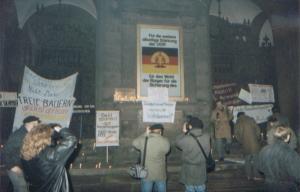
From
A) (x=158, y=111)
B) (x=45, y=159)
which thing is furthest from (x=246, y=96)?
(x=45, y=159)

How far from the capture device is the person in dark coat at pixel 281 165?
5520 millimetres

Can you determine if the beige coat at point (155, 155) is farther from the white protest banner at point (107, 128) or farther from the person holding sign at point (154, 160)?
the white protest banner at point (107, 128)

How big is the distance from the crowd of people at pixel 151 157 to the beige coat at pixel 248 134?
171 centimetres

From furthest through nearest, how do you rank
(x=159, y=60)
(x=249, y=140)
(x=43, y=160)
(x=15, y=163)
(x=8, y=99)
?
(x=159, y=60) < (x=8, y=99) < (x=249, y=140) < (x=15, y=163) < (x=43, y=160)

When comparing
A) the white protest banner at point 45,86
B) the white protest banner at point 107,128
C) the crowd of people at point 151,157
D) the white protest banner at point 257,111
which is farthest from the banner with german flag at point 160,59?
the crowd of people at point 151,157

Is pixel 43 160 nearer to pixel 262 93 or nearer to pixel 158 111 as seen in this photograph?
pixel 158 111

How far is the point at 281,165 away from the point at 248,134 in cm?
518

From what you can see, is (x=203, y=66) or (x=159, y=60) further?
(x=203, y=66)

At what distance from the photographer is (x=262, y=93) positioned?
14.4 metres

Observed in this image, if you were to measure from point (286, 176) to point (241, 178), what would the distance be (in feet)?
16.6

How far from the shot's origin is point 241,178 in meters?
10.5

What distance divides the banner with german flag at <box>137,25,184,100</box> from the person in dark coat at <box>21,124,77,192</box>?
23.7 ft

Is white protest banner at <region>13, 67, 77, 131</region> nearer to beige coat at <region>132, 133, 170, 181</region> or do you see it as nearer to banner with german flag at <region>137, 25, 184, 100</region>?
banner with german flag at <region>137, 25, 184, 100</region>

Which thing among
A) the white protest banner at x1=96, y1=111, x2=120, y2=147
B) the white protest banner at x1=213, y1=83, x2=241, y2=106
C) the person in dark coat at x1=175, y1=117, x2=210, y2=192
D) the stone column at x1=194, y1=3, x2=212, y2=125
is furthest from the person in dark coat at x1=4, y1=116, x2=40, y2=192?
the white protest banner at x1=213, y1=83, x2=241, y2=106
